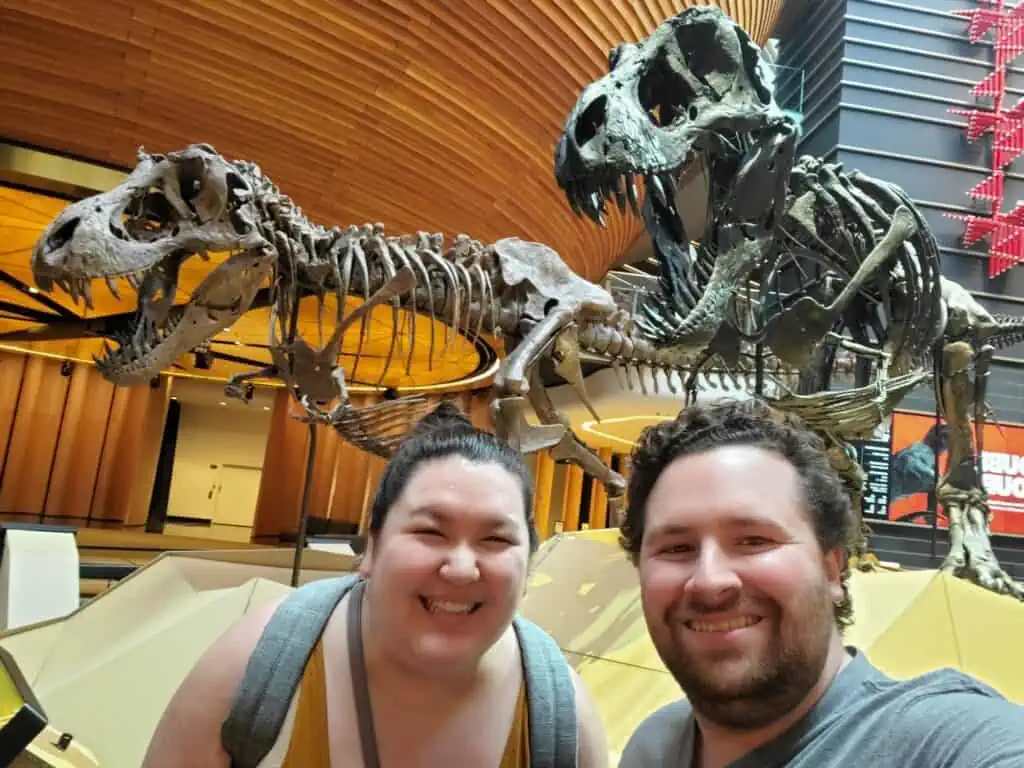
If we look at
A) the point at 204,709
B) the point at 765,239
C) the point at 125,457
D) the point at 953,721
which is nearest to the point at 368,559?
the point at 204,709

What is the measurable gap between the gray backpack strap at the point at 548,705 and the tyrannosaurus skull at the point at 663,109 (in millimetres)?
2622

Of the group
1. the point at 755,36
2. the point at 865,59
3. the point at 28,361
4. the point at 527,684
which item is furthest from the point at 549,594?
the point at 28,361

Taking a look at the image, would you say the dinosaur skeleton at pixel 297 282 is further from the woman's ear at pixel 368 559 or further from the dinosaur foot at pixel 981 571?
the woman's ear at pixel 368 559

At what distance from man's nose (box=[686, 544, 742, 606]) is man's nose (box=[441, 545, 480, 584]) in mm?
336

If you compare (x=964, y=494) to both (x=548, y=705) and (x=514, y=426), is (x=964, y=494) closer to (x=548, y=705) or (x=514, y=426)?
(x=514, y=426)

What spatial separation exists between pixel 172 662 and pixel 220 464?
1625cm

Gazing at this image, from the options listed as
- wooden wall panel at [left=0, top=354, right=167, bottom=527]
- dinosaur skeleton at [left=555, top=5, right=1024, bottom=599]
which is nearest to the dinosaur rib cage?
dinosaur skeleton at [left=555, top=5, right=1024, bottom=599]

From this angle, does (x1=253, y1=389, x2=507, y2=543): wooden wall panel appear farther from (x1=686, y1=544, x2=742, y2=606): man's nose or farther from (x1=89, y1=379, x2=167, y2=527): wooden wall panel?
(x1=686, y1=544, x2=742, y2=606): man's nose

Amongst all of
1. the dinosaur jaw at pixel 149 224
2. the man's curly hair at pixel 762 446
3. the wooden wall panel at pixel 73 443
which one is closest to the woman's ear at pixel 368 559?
the man's curly hair at pixel 762 446

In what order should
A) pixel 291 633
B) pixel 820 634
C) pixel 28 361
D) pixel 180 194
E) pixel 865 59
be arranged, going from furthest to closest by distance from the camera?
pixel 28 361
pixel 865 59
pixel 180 194
pixel 291 633
pixel 820 634

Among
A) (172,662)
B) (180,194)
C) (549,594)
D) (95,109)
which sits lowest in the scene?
(172,662)

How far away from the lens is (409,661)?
1.18 meters

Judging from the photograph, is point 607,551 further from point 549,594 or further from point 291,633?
point 291,633

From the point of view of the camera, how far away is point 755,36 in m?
9.84
